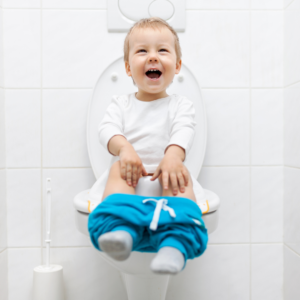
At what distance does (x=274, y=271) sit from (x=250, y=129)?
55 cm

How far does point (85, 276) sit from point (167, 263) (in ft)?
2.50

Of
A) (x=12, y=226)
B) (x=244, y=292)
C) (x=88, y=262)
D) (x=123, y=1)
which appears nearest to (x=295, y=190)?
(x=244, y=292)

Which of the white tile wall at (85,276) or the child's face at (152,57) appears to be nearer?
the child's face at (152,57)

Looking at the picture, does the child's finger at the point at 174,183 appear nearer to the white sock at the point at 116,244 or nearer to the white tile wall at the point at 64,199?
the white sock at the point at 116,244

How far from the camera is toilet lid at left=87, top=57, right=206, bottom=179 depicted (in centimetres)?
107

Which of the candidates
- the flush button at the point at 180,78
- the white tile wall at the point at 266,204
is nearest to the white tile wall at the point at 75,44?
the flush button at the point at 180,78

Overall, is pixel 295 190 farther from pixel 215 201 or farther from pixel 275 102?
pixel 215 201

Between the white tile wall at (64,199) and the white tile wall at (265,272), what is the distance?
649mm

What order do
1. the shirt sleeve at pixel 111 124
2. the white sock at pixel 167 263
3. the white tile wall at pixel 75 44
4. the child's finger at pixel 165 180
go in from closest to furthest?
the white sock at pixel 167 263 → the child's finger at pixel 165 180 → the shirt sleeve at pixel 111 124 → the white tile wall at pixel 75 44

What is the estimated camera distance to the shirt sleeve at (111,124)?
0.83 meters

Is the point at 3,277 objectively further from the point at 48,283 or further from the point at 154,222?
the point at 154,222

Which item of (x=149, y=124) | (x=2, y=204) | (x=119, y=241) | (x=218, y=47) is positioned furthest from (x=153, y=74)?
(x=2, y=204)

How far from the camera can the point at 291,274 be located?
1.14 meters

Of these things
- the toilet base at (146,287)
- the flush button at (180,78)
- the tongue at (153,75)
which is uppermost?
the flush button at (180,78)
